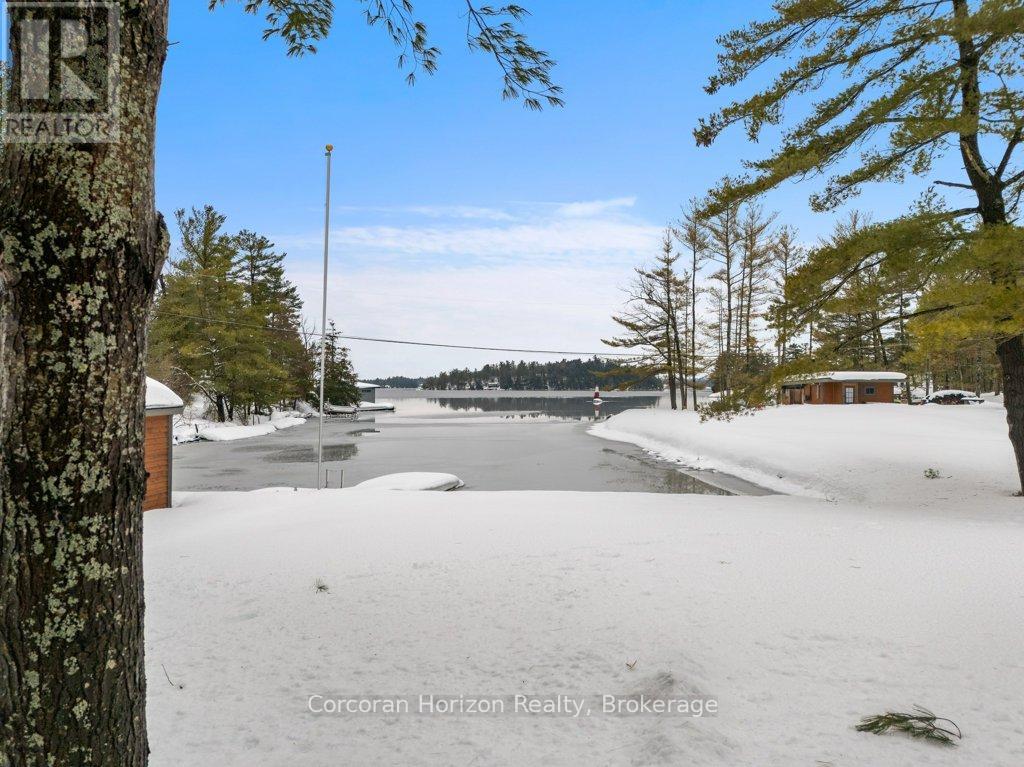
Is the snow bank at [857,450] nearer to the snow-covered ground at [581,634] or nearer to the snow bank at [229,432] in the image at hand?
the snow-covered ground at [581,634]

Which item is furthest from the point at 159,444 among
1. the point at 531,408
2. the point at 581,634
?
the point at 531,408

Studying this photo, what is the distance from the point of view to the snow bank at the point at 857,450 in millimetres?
11008

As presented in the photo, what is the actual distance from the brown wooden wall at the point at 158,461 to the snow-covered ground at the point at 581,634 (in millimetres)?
1673

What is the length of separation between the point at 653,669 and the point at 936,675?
1459 millimetres

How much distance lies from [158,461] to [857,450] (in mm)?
15531

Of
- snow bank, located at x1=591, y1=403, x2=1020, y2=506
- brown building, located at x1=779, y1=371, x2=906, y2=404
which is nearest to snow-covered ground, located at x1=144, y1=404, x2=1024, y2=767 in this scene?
snow bank, located at x1=591, y1=403, x2=1020, y2=506

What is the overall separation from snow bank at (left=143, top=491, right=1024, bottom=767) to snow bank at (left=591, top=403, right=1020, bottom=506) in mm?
5239

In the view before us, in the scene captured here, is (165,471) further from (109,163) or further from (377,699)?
(109,163)

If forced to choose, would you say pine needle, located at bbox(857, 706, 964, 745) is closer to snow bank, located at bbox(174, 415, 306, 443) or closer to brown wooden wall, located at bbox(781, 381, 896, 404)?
snow bank, located at bbox(174, 415, 306, 443)

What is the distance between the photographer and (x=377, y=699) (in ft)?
9.20

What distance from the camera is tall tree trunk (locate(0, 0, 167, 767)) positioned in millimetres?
1515

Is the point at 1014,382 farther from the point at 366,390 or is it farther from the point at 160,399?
the point at 366,390

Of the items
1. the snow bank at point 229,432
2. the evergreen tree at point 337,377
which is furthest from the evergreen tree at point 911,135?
the evergreen tree at point 337,377

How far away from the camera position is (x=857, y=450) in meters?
14.7
